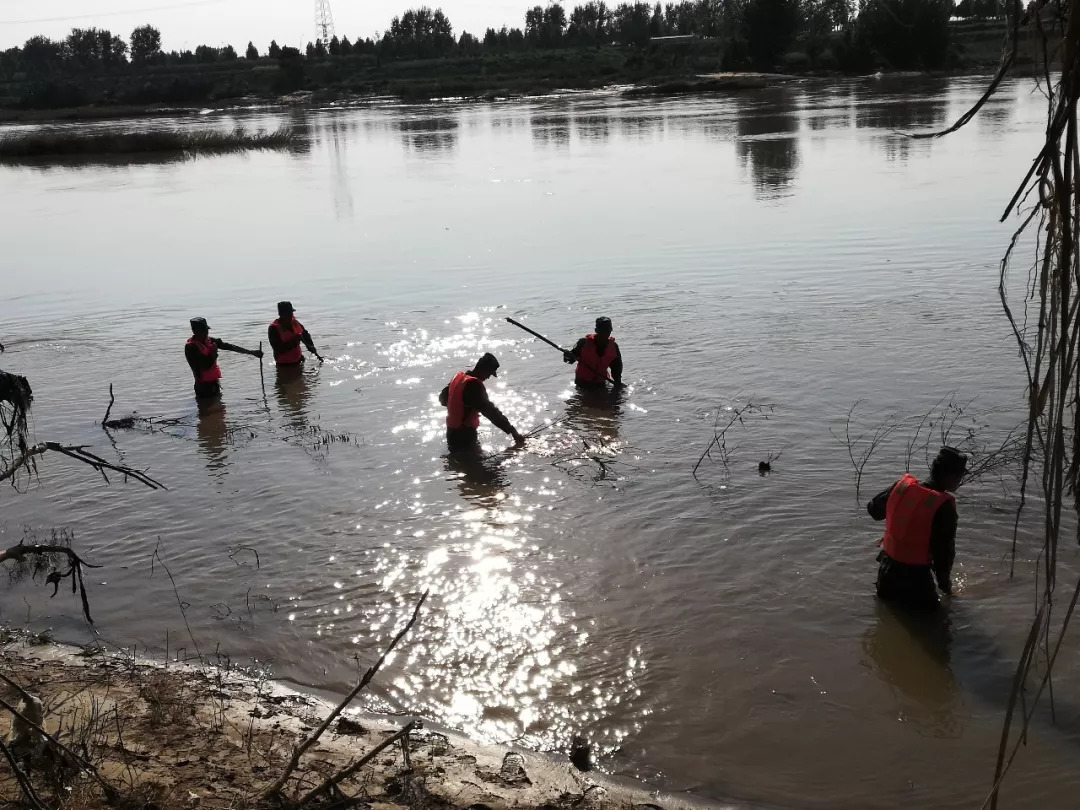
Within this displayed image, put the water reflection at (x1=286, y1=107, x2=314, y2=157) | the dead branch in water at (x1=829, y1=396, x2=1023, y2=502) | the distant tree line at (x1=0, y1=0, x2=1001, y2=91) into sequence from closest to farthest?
the dead branch in water at (x1=829, y1=396, x2=1023, y2=502) < the water reflection at (x1=286, y1=107, x2=314, y2=157) < the distant tree line at (x1=0, y1=0, x2=1001, y2=91)

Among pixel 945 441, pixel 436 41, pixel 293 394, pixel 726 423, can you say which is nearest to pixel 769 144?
pixel 293 394

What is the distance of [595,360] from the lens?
1226cm

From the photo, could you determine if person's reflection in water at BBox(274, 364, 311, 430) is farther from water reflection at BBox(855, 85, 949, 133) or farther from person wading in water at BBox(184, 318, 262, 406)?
water reflection at BBox(855, 85, 949, 133)

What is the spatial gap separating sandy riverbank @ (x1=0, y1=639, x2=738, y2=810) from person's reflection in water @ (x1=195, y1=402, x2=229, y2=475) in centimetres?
469

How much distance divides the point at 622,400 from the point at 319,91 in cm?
10084

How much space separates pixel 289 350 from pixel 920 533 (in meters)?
9.65

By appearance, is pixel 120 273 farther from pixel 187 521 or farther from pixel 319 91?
pixel 319 91

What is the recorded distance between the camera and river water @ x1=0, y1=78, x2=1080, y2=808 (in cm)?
604

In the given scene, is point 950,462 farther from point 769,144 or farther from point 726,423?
point 769,144

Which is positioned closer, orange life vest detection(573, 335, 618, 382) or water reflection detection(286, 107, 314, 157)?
orange life vest detection(573, 335, 618, 382)

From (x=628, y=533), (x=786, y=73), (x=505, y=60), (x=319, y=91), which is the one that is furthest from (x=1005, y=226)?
(x=505, y=60)

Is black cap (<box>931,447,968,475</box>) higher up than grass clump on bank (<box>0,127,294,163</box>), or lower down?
lower down

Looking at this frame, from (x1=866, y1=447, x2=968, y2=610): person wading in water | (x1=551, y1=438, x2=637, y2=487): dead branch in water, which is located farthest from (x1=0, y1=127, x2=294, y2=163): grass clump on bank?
(x1=866, y1=447, x2=968, y2=610): person wading in water

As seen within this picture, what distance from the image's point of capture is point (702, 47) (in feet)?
372
